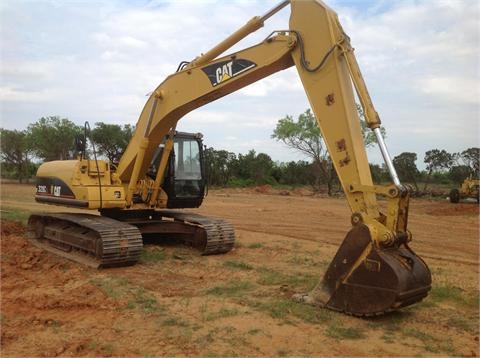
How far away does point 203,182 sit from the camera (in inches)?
388

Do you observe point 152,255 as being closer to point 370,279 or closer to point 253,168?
point 370,279

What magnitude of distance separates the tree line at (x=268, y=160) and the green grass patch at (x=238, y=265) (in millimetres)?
21542

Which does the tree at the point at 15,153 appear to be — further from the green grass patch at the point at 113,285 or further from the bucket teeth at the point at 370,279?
the bucket teeth at the point at 370,279

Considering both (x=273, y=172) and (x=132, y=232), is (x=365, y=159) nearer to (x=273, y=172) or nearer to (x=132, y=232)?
(x=132, y=232)

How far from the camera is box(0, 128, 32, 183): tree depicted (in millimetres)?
44875

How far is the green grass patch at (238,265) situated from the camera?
7953 millimetres

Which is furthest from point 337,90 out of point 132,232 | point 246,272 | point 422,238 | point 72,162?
Answer: point 422,238

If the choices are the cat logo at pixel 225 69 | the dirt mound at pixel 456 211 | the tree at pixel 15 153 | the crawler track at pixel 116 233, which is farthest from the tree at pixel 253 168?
the cat logo at pixel 225 69

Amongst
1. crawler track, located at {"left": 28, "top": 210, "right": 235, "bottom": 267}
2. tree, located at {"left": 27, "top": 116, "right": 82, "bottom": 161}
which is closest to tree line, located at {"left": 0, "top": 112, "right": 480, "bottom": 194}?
tree, located at {"left": 27, "top": 116, "right": 82, "bottom": 161}

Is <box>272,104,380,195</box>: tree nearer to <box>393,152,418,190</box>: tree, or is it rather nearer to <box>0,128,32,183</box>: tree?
<box>393,152,418,190</box>: tree

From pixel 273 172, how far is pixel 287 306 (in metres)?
39.2

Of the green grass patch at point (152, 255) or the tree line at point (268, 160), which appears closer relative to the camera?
the green grass patch at point (152, 255)

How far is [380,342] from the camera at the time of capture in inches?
181

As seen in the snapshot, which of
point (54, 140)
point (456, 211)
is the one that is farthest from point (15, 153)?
point (456, 211)
